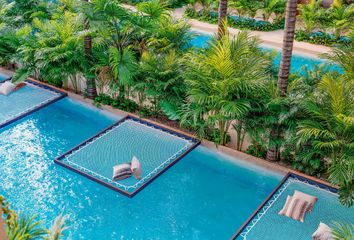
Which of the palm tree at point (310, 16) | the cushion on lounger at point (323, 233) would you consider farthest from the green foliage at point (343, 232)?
the palm tree at point (310, 16)

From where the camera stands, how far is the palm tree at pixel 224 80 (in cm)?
730

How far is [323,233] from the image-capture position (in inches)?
237

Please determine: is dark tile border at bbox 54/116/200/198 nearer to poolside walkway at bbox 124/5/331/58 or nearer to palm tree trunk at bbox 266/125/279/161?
palm tree trunk at bbox 266/125/279/161

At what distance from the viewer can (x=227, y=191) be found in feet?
23.9

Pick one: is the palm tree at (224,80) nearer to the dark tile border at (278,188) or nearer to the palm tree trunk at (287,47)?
the palm tree trunk at (287,47)

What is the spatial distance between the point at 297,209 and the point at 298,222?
0.20 metres

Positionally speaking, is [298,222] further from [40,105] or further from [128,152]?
[40,105]

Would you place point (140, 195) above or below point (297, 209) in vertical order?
below

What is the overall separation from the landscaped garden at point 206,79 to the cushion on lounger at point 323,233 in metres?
0.17

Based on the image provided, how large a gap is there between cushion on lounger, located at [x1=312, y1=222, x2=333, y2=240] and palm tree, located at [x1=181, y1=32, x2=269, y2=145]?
2.12m

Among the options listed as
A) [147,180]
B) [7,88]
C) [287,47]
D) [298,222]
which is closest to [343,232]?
[298,222]

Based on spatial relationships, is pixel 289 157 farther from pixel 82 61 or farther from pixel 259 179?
pixel 82 61

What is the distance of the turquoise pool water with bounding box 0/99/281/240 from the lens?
21.4 ft

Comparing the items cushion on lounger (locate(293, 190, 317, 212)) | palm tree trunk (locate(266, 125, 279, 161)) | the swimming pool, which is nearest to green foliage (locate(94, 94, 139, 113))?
the swimming pool
